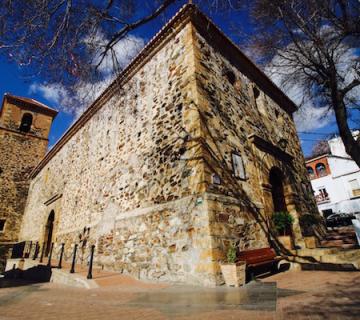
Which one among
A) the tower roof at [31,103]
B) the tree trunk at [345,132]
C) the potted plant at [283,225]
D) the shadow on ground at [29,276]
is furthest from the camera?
the tower roof at [31,103]

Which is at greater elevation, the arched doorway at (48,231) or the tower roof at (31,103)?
the tower roof at (31,103)

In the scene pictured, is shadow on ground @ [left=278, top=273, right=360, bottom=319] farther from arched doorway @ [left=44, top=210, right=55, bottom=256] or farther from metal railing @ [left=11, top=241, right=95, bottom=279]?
arched doorway @ [left=44, top=210, right=55, bottom=256]

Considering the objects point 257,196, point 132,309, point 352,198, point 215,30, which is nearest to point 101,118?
point 215,30

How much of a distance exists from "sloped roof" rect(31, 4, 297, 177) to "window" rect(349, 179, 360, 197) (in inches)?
597

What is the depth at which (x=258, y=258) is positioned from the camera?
470cm

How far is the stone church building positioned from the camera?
473 centimetres

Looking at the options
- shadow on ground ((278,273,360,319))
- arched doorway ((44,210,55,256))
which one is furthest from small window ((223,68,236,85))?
arched doorway ((44,210,55,256))

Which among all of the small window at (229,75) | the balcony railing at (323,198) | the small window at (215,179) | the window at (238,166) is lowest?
the small window at (215,179)

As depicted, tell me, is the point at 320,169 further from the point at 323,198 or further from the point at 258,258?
the point at 258,258

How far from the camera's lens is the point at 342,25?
636 centimetres

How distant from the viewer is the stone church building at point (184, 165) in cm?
473

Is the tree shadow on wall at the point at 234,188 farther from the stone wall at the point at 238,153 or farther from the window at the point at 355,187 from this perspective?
the window at the point at 355,187

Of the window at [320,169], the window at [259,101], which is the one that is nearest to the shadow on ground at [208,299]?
the window at [259,101]

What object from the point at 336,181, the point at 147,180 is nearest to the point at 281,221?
the point at 147,180
